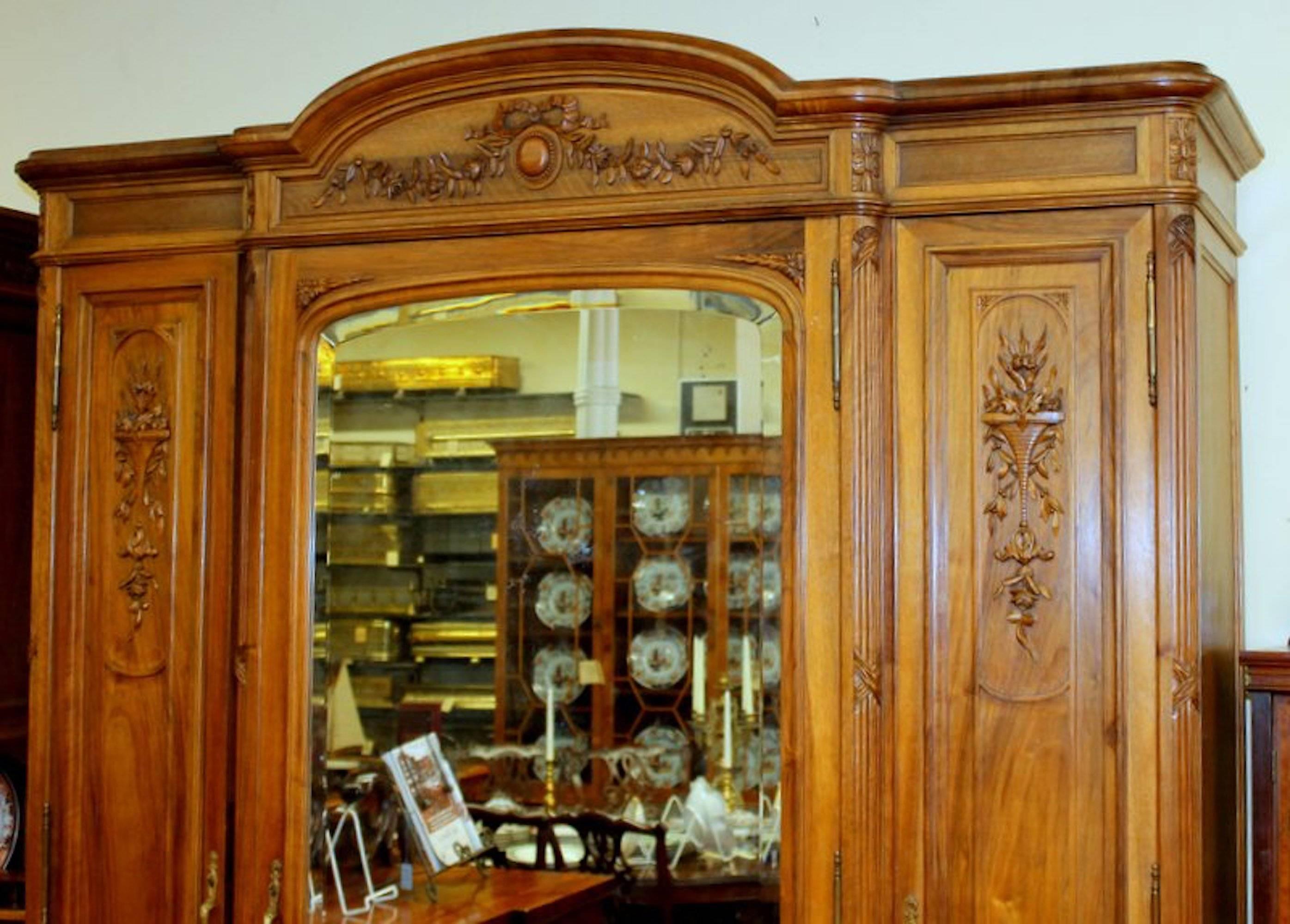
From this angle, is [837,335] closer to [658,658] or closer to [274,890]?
[658,658]

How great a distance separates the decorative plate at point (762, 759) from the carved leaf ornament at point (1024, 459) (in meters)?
0.35

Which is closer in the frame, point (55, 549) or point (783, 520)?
point (783, 520)

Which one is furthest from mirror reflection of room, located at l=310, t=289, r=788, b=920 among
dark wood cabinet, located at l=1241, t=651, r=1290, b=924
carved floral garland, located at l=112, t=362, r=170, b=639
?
dark wood cabinet, located at l=1241, t=651, r=1290, b=924

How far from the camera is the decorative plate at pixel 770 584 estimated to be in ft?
8.04

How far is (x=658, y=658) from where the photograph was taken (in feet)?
8.56

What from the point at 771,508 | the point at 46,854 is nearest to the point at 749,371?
the point at 771,508

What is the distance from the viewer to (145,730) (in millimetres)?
2723

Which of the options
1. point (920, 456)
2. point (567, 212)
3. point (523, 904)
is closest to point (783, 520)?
point (920, 456)

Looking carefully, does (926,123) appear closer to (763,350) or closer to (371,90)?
(763,350)

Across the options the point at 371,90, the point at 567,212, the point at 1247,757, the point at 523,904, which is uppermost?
the point at 371,90

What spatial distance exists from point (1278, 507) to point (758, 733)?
896 millimetres

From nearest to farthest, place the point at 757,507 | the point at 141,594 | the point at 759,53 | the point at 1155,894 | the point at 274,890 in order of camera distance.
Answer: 1. the point at 1155,894
2. the point at 757,507
3. the point at 274,890
4. the point at 141,594
5. the point at 759,53

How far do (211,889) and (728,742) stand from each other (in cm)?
77

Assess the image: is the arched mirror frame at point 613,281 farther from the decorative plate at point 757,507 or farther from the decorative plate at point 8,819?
the decorative plate at point 8,819
